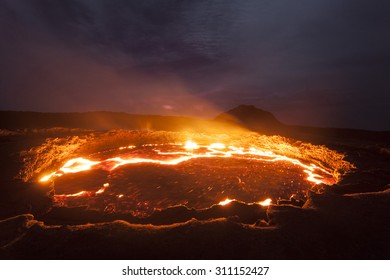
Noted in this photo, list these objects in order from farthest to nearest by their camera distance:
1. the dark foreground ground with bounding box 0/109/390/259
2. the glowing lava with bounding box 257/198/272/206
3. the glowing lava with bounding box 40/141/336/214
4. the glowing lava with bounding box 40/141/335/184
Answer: the glowing lava with bounding box 40/141/335/184, the glowing lava with bounding box 40/141/336/214, the glowing lava with bounding box 257/198/272/206, the dark foreground ground with bounding box 0/109/390/259

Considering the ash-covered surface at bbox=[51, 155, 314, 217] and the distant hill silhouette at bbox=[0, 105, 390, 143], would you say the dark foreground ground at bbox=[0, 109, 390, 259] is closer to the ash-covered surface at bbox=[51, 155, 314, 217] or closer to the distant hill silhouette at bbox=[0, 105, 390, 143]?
the ash-covered surface at bbox=[51, 155, 314, 217]

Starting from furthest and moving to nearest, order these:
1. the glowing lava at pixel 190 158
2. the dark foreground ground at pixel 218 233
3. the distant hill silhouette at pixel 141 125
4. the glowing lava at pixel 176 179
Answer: the distant hill silhouette at pixel 141 125 → the glowing lava at pixel 190 158 → the glowing lava at pixel 176 179 → the dark foreground ground at pixel 218 233

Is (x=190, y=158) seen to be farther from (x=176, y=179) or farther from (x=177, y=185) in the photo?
(x=177, y=185)

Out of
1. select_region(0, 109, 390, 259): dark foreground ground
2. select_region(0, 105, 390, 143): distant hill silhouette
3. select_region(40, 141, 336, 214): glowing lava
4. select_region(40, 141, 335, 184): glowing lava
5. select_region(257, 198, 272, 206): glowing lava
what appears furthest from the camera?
select_region(0, 105, 390, 143): distant hill silhouette

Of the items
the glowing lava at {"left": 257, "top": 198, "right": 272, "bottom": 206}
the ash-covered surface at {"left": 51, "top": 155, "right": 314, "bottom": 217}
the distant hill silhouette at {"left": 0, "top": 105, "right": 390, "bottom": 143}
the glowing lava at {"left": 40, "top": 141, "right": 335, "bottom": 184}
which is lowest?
the glowing lava at {"left": 257, "top": 198, "right": 272, "bottom": 206}

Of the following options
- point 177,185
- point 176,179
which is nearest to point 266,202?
point 177,185

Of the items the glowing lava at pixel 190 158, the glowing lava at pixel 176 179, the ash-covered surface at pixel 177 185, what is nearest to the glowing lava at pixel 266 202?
the glowing lava at pixel 176 179

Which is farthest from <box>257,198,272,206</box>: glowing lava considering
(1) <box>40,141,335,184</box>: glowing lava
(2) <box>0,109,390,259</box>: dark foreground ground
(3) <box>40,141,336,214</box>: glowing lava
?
(1) <box>40,141,335,184</box>: glowing lava

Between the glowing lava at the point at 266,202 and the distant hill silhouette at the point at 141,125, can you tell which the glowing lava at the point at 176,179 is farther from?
the distant hill silhouette at the point at 141,125

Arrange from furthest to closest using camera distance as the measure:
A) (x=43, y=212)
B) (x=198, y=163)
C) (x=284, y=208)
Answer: (x=198, y=163), (x=43, y=212), (x=284, y=208)

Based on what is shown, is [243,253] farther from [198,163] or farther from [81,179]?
[198,163]

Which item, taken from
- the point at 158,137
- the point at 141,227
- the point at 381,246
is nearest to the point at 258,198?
the point at 381,246
